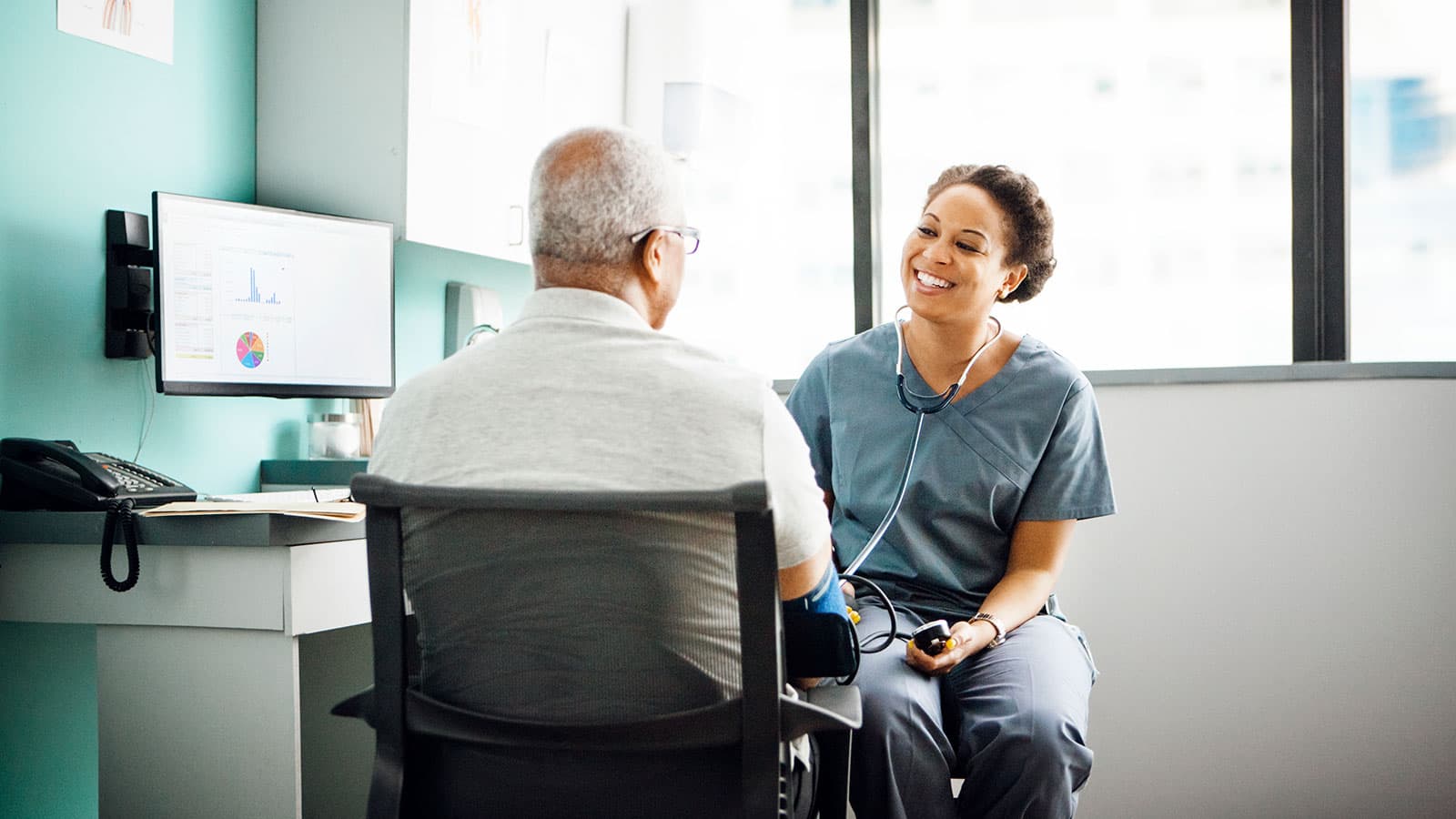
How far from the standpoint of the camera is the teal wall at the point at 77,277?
6.03ft

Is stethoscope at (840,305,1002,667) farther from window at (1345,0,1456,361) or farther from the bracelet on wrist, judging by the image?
window at (1345,0,1456,361)

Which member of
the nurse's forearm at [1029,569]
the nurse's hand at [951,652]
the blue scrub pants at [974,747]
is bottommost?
the blue scrub pants at [974,747]

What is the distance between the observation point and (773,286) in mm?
3262

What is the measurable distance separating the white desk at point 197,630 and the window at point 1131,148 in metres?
1.69

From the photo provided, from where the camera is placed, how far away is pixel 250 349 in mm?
2018

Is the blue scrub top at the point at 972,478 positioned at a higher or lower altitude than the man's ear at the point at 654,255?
lower

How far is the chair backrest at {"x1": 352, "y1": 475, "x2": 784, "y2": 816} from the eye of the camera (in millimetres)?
970

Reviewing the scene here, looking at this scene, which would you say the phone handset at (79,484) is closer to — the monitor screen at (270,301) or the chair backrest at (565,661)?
the monitor screen at (270,301)

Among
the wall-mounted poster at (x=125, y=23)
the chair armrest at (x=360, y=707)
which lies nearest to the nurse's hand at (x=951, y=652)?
the chair armrest at (x=360, y=707)

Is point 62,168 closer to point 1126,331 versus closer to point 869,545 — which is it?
point 869,545

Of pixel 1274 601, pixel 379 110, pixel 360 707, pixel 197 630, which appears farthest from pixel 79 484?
pixel 1274 601

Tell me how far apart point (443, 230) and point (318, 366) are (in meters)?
0.43

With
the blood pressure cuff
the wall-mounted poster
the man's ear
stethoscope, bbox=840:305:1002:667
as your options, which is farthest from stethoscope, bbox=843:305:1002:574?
the wall-mounted poster

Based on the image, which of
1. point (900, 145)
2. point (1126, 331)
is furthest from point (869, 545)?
point (900, 145)
